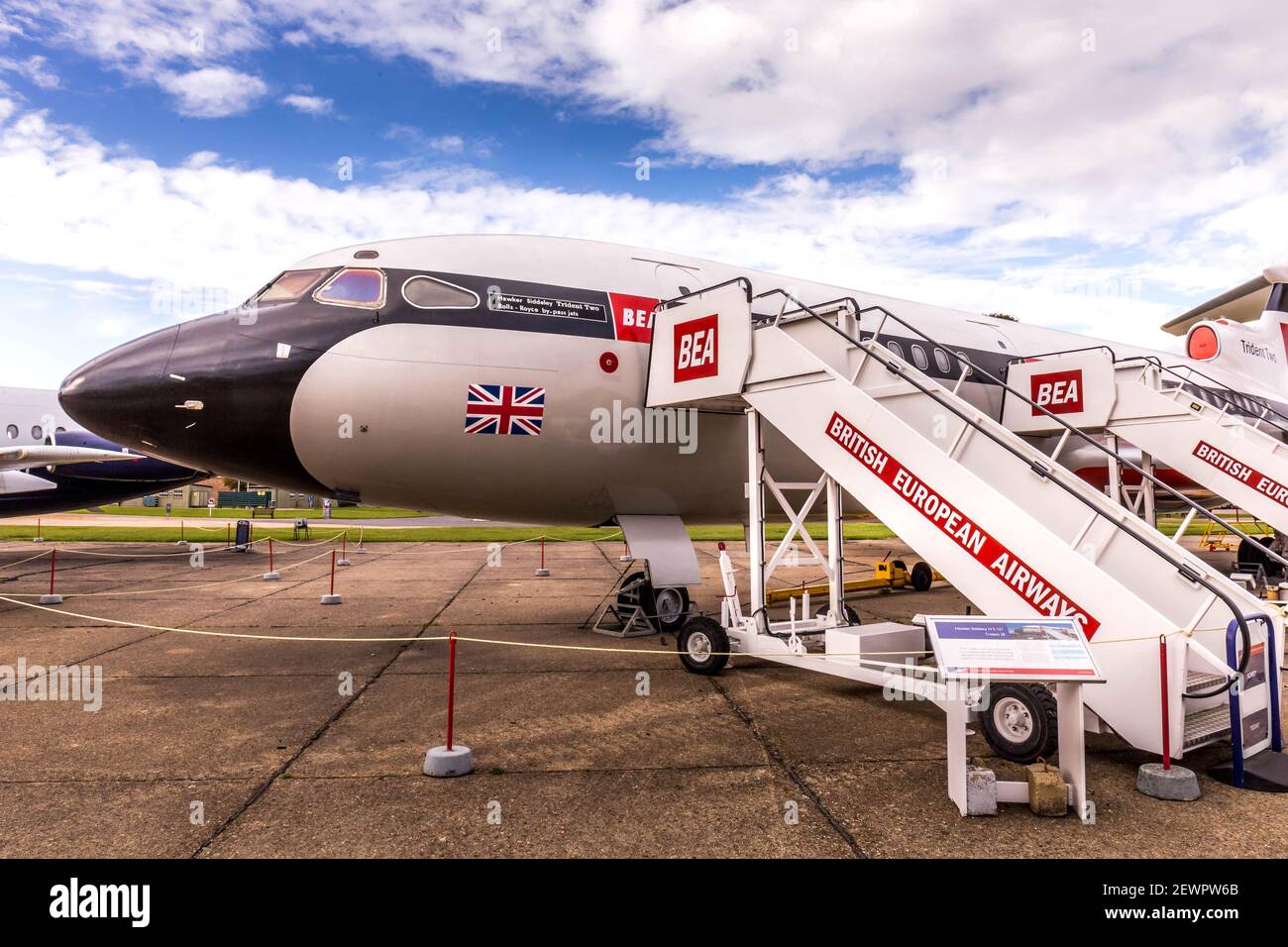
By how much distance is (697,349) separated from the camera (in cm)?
858

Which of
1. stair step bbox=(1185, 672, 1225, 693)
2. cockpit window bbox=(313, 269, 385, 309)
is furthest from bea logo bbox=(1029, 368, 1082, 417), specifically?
cockpit window bbox=(313, 269, 385, 309)

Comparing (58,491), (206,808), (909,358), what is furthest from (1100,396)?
(58,491)

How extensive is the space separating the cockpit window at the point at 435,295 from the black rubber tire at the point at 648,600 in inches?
177

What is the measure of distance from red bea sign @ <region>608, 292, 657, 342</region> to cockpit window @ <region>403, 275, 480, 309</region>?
165cm

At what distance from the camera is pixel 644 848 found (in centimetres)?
437

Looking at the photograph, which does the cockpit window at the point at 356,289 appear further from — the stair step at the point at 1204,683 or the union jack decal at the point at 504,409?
the stair step at the point at 1204,683

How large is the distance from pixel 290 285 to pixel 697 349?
4.52 m

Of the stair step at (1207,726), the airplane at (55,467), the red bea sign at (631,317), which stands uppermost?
the red bea sign at (631,317)

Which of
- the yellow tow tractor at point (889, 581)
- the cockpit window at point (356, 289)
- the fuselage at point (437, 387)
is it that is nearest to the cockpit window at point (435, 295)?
the fuselage at point (437, 387)

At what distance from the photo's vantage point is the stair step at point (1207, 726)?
5.41 m

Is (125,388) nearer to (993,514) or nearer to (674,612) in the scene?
(674,612)

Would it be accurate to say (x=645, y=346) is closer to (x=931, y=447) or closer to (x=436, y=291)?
(x=436, y=291)

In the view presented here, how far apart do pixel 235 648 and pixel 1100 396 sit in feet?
40.9

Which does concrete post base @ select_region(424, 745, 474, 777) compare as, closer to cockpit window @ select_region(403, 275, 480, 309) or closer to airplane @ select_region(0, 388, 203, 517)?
cockpit window @ select_region(403, 275, 480, 309)
